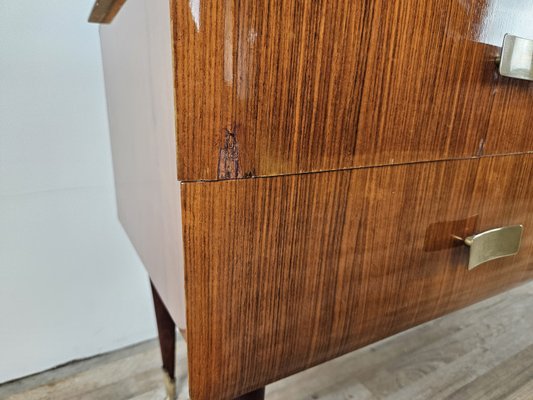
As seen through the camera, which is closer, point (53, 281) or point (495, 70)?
point (495, 70)

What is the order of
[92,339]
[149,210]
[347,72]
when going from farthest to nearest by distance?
[92,339]
[149,210]
[347,72]

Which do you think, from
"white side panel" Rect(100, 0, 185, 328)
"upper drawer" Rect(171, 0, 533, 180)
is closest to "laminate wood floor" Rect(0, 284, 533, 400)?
"white side panel" Rect(100, 0, 185, 328)

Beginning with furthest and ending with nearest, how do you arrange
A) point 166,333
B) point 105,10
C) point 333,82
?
point 166,333
point 105,10
point 333,82

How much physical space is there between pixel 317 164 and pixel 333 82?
49mm

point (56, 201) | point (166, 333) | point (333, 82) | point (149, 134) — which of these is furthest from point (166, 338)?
point (333, 82)

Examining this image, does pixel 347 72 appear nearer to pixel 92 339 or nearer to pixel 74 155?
pixel 74 155

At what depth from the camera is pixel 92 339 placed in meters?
0.81

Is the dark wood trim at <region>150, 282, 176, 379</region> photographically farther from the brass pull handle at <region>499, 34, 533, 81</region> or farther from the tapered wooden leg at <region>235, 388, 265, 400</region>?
the brass pull handle at <region>499, 34, 533, 81</region>

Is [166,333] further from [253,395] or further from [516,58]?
[516,58]

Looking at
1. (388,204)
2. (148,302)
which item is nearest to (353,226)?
(388,204)

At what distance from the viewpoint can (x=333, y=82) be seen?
0.22m

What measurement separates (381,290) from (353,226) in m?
0.07

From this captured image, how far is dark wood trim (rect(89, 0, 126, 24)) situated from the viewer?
388 millimetres

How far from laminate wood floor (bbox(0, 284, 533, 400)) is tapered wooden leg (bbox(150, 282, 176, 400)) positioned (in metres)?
0.07
